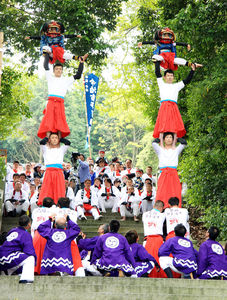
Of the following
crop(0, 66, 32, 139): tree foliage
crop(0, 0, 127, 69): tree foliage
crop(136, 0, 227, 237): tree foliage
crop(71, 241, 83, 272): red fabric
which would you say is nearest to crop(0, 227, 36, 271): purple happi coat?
crop(71, 241, 83, 272): red fabric

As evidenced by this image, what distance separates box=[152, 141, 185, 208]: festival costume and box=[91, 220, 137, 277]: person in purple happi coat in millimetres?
2433

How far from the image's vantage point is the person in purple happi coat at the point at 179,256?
704 centimetres

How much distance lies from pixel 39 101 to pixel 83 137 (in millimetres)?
4858

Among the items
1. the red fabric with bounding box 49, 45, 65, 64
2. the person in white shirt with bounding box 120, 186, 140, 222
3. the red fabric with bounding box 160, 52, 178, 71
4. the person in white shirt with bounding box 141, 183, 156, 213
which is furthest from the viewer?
the person in white shirt with bounding box 141, 183, 156, 213

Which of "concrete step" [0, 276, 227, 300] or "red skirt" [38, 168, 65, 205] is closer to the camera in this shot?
"concrete step" [0, 276, 227, 300]

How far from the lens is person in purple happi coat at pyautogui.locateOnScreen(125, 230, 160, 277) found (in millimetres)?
7367

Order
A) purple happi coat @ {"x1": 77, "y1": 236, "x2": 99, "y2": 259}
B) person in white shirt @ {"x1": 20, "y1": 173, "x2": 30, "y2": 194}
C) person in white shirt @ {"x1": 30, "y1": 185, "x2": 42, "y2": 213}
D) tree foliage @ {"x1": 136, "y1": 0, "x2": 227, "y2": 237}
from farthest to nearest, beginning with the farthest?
1. person in white shirt @ {"x1": 20, "y1": 173, "x2": 30, "y2": 194}
2. person in white shirt @ {"x1": 30, "y1": 185, "x2": 42, "y2": 213}
3. tree foliage @ {"x1": 136, "y1": 0, "x2": 227, "y2": 237}
4. purple happi coat @ {"x1": 77, "y1": 236, "x2": 99, "y2": 259}

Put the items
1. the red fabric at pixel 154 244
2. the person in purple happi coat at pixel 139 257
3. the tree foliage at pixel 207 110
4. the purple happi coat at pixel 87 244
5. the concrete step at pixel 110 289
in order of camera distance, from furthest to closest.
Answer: the tree foliage at pixel 207 110 < the red fabric at pixel 154 244 < the purple happi coat at pixel 87 244 < the person in purple happi coat at pixel 139 257 < the concrete step at pixel 110 289

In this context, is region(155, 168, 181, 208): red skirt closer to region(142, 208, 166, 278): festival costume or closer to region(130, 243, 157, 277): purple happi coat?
region(142, 208, 166, 278): festival costume

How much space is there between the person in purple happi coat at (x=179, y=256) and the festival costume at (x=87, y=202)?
14.4 ft

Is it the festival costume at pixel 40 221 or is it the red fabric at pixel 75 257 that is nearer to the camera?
the red fabric at pixel 75 257

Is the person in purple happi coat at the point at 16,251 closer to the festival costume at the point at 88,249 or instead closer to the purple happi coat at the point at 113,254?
the purple happi coat at the point at 113,254

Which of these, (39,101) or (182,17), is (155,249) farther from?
(39,101)

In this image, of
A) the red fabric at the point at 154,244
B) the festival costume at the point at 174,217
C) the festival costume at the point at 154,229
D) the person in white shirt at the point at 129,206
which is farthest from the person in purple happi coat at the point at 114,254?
the person in white shirt at the point at 129,206
